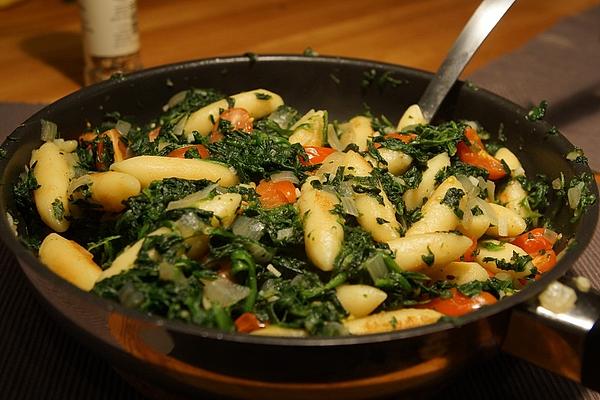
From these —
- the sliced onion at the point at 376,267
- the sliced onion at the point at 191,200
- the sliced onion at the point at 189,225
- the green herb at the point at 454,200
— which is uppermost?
the green herb at the point at 454,200

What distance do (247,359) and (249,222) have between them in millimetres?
270

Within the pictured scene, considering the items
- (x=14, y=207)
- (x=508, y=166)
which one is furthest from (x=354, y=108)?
(x=14, y=207)

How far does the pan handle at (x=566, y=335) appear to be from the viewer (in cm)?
70

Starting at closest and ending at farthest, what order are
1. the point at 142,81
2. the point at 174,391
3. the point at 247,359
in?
1. the point at 247,359
2. the point at 174,391
3. the point at 142,81

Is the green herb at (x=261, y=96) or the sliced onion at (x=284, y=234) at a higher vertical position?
the green herb at (x=261, y=96)

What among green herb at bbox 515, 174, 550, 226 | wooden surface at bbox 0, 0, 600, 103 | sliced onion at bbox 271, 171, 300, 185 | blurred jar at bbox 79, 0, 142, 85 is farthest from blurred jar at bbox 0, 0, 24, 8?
green herb at bbox 515, 174, 550, 226

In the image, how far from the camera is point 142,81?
1.21 m

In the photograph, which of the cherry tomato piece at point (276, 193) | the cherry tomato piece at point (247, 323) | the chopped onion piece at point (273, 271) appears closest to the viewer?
the cherry tomato piece at point (247, 323)

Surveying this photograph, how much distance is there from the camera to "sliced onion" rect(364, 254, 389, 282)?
0.83m

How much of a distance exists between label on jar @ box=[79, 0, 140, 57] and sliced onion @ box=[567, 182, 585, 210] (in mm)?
1076

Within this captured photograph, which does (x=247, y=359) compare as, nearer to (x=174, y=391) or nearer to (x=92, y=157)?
(x=174, y=391)

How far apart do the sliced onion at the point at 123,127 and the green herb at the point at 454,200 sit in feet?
1.75

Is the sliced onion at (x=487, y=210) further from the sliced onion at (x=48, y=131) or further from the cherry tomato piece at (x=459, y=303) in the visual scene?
the sliced onion at (x=48, y=131)

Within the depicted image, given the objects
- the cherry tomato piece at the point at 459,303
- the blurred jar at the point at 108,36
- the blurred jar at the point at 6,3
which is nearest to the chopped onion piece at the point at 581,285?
the cherry tomato piece at the point at 459,303
